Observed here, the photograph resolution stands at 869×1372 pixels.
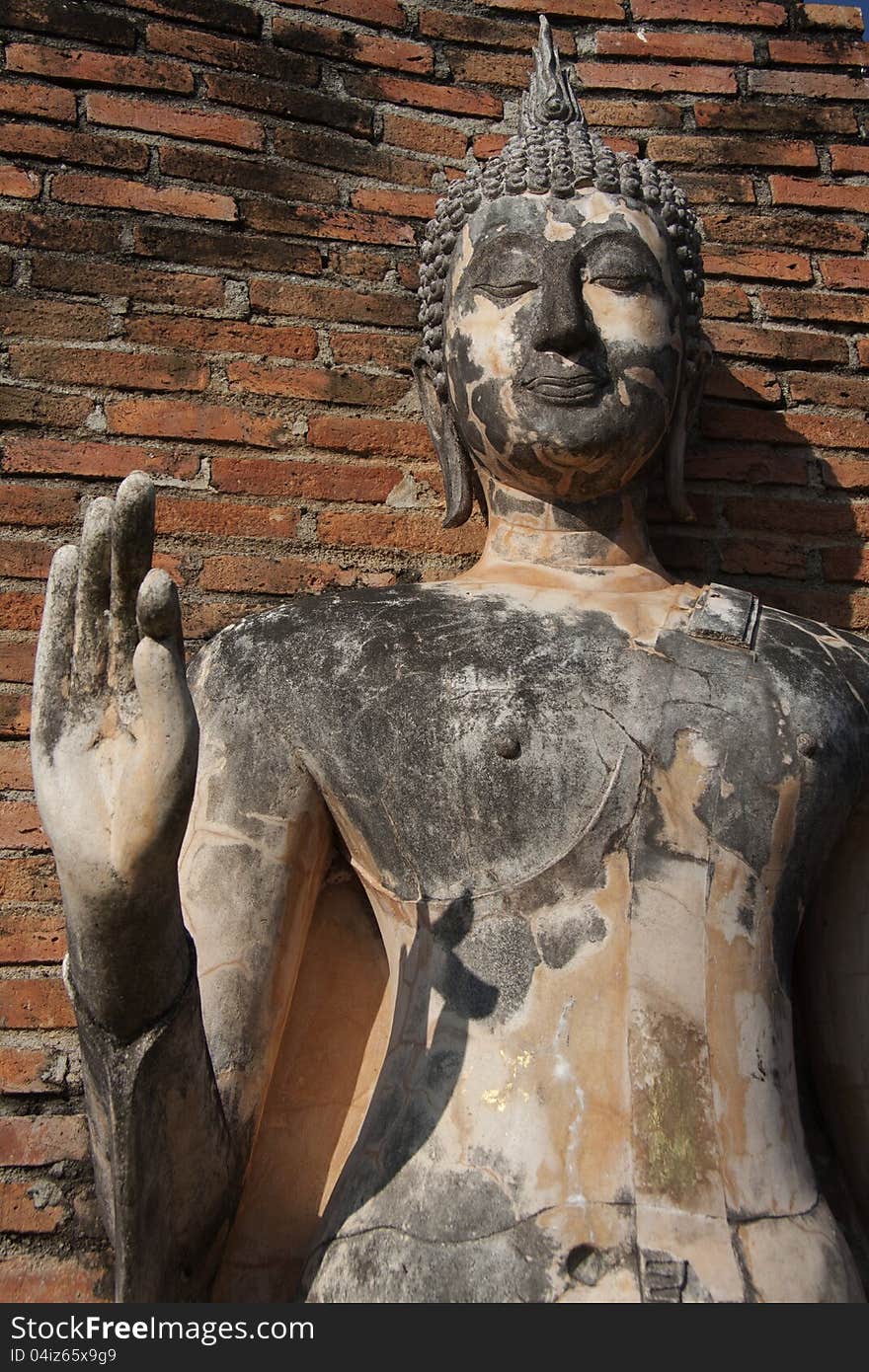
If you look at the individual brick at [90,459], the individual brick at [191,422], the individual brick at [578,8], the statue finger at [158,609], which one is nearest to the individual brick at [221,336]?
the individual brick at [191,422]

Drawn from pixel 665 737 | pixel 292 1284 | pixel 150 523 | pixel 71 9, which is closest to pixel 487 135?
pixel 71 9

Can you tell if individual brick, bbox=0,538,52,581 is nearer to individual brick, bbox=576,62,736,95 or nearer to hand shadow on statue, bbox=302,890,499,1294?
hand shadow on statue, bbox=302,890,499,1294

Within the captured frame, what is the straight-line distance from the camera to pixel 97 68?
380 cm

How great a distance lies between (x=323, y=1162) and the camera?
9.05ft

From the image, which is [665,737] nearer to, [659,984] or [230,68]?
[659,984]

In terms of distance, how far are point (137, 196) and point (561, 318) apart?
4.16 ft

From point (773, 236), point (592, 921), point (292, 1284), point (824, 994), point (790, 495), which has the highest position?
point (773, 236)

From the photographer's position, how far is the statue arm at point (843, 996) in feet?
9.18

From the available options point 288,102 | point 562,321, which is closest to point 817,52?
point 288,102

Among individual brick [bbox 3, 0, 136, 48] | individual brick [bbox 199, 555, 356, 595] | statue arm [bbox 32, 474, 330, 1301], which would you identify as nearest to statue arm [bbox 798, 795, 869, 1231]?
statue arm [bbox 32, 474, 330, 1301]

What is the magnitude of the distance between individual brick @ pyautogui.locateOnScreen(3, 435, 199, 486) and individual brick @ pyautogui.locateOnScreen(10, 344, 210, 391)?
0.15 m

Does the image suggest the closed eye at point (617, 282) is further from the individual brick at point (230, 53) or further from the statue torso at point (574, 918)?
the individual brick at point (230, 53)

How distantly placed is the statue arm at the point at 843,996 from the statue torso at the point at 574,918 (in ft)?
0.60

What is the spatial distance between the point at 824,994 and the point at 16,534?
190 centimetres
